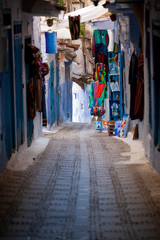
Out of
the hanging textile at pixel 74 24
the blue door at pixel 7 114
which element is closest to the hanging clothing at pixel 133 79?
the blue door at pixel 7 114

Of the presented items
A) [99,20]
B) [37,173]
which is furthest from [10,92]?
[99,20]

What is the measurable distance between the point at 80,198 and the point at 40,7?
6.62 m

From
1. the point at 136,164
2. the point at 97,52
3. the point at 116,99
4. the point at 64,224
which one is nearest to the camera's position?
the point at 64,224

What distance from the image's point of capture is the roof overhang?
1096cm

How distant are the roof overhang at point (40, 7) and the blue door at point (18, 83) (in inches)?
34.3

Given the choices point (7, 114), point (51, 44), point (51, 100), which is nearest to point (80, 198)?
point (7, 114)

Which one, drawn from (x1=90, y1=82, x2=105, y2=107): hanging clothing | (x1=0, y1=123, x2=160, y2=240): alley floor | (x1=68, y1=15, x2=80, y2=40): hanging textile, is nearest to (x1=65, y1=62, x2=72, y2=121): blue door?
(x1=90, y1=82, x2=105, y2=107): hanging clothing

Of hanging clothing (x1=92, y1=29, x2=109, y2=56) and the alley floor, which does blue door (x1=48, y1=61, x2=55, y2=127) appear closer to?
hanging clothing (x1=92, y1=29, x2=109, y2=56)

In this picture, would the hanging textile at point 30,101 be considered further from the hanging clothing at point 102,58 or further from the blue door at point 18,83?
the hanging clothing at point 102,58

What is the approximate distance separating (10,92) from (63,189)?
299 cm

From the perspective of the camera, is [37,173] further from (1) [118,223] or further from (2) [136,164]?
(1) [118,223]

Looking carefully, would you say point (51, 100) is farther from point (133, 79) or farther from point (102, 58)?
point (133, 79)

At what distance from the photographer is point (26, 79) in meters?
11.5

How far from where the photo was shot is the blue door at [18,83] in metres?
9.86
